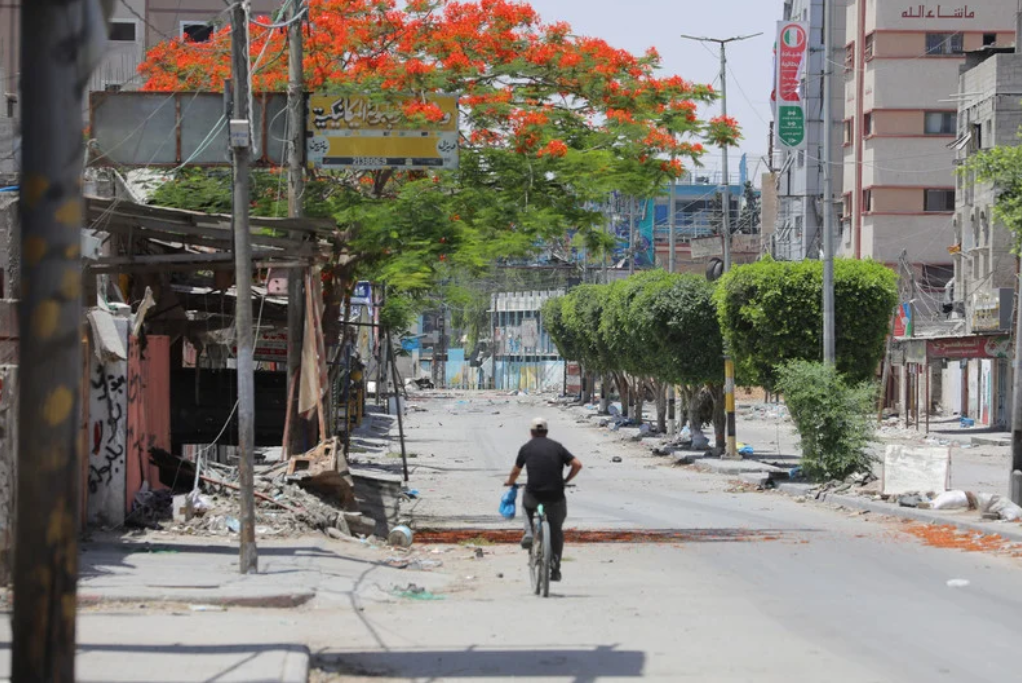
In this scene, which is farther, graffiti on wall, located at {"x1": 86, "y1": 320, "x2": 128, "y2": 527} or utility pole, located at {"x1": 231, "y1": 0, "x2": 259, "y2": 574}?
graffiti on wall, located at {"x1": 86, "y1": 320, "x2": 128, "y2": 527}

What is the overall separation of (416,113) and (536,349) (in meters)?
112

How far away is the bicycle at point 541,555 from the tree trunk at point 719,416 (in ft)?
92.5

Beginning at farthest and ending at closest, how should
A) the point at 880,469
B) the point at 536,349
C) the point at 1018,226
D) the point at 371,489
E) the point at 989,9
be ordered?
the point at 536,349, the point at 989,9, the point at 880,469, the point at 371,489, the point at 1018,226

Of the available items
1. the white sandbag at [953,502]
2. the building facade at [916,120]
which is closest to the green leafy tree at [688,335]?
the white sandbag at [953,502]

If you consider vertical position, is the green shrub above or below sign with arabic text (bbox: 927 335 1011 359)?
below

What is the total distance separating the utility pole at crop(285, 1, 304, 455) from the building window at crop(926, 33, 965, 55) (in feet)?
193

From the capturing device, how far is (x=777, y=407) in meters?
74.2

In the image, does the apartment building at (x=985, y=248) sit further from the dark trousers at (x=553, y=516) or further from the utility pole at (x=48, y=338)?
the utility pole at (x=48, y=338)

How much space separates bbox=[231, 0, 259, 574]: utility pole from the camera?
1472cm

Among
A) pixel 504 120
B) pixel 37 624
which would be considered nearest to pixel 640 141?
pixel 504 120

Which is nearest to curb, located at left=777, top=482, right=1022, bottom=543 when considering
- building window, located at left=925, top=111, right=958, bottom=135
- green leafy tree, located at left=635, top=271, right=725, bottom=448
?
green leafy tree, located at left=635, top=271, right=725, bottom=448

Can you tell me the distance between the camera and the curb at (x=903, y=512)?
1977 cm

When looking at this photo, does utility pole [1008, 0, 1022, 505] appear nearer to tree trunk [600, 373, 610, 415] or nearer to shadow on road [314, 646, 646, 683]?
shadow on road [314, 646, 646, 683]

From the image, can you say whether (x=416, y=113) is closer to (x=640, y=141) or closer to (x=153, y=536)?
(x=640, y=141)
